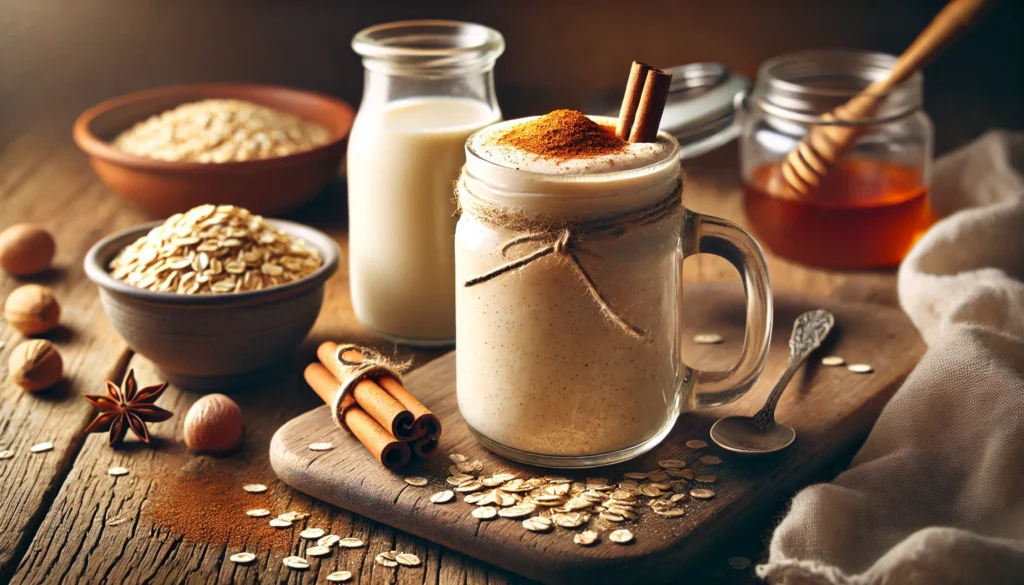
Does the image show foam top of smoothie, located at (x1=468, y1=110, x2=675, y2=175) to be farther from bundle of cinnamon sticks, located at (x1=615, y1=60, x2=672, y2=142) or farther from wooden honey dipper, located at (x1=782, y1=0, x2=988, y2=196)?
wooden honey dipper, located at (x1=782, y1=0, x2=988, y2=196)

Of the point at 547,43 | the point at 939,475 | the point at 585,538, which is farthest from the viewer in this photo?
the point at 547,43

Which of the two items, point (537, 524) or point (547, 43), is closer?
point (537, 524)

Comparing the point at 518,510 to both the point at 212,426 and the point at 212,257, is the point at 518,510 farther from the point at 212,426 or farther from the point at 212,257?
the point at 212,257

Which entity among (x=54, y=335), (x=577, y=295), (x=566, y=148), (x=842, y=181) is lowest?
(x=54, y=335)

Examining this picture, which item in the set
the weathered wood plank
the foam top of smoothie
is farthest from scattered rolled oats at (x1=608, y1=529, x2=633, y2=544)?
the weathered wood plank

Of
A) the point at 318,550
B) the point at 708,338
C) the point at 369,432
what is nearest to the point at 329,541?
the point at 318,550

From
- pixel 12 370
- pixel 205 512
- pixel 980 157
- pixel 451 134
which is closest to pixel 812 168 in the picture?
pixel 980 157

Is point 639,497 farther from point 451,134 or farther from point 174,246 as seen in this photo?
point 174,246

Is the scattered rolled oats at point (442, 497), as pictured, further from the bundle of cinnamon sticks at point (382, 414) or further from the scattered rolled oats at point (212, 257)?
the scattered rolled oats at point (212, 257)
